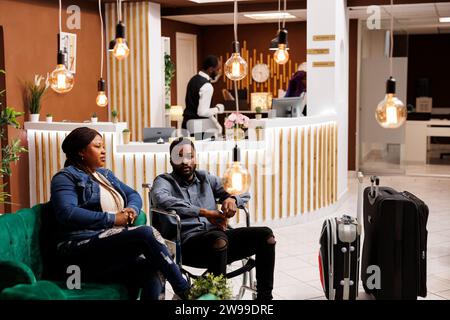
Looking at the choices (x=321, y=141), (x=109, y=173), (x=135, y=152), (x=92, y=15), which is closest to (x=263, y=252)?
(x=109, y=173)

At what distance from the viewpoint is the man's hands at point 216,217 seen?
4121mm

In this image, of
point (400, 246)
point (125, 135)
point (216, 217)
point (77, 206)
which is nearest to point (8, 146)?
point (125, 135)

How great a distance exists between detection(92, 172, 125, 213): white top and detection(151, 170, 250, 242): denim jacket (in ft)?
0.83

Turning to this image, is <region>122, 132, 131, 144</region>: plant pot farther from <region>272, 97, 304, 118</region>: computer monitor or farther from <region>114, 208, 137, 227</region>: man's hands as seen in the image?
<region>114, 208, 137, 227</region>: man's hands

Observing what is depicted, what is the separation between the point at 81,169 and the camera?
3.90 m

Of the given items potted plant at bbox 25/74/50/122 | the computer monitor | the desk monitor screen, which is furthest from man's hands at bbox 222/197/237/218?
potted plant at bbox 25/74/50/122

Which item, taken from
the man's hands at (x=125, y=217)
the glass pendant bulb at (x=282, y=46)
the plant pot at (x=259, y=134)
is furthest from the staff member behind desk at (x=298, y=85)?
the man's hands at (x=125, y=217)

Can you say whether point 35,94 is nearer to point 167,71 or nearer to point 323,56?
point 167,71

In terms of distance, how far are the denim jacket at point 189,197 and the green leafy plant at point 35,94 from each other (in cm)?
404

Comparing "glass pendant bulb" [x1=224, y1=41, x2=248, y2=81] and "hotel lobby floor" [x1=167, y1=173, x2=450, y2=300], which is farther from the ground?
"glass pendant bulb" [x1=224, y1=41, x2=248, y2=81]

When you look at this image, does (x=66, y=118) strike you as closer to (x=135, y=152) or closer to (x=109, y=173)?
(x=135, y=152)

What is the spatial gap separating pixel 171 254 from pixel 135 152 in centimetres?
273

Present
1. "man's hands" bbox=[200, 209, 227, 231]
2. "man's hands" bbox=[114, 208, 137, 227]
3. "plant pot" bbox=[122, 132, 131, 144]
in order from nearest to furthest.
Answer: "man's hands" bbox=[114, 208, 137, 227] → "man's hands" bbox=[200, 209, 227, 231] → "plant pot" bbox=[122, 132, 131, 144]

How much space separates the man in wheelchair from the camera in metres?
3.95
